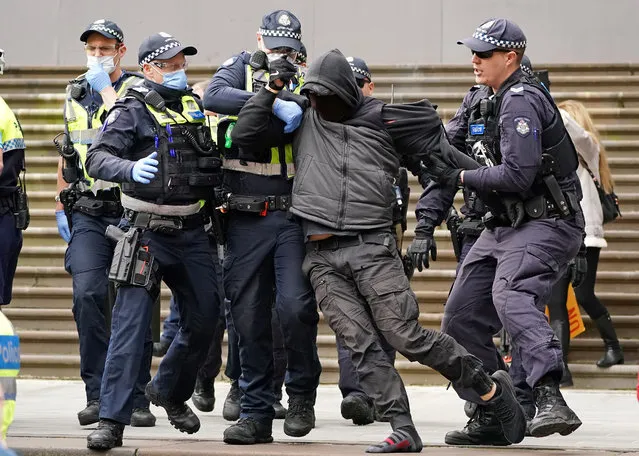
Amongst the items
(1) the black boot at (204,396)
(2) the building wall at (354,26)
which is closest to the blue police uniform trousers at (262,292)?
(1) the black boot at (204,396)

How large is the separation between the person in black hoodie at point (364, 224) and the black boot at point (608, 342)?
152 inches

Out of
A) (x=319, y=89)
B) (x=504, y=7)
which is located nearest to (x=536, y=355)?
(x=319, y=89)

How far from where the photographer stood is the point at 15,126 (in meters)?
8.37

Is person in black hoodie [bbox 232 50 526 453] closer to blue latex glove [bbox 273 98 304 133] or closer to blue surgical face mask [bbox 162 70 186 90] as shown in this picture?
blue latex glove [bbox 273 98 304 133]

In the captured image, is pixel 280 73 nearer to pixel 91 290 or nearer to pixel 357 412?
pixel 91 290

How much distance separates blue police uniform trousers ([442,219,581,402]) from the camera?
6.81 m

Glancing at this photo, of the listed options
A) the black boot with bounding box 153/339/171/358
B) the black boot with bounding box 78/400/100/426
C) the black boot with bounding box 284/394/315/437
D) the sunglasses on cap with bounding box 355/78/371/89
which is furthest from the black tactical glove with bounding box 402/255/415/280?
the black boot with bounding box 153/339/171/358

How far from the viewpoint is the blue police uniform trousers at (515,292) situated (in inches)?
268

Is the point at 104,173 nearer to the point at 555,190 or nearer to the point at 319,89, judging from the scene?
the point at 319,89

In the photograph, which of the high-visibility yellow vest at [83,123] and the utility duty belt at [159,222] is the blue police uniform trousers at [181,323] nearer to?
the utility duty belt at [159,222]

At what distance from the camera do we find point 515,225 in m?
7.10

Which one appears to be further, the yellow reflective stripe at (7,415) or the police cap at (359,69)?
the police cap at (359,69)

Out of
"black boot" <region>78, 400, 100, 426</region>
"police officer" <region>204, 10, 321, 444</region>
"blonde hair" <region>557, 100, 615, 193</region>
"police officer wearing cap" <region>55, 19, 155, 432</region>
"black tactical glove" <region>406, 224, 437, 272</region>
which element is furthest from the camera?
"blonde hair" <region>557, 100, 615, 193</region>

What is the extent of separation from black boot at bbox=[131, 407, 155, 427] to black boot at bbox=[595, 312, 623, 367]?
3.98 meters
